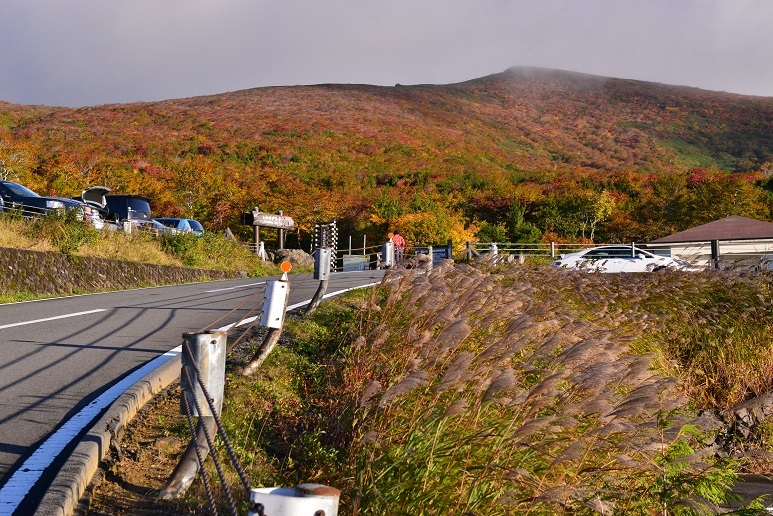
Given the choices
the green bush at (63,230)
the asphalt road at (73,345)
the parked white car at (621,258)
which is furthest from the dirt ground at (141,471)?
the parked white car at (621,258)

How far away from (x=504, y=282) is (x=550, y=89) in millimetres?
101982

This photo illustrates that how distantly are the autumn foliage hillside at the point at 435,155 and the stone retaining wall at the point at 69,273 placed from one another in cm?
1868

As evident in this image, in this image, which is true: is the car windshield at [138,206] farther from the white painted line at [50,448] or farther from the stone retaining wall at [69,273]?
the white painted line at [50,448]

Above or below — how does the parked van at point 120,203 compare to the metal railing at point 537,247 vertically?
above

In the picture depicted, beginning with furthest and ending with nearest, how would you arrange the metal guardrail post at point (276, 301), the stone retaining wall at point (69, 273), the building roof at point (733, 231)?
the building roof at point (733, 231)
the stone retaining wall at point (69, 273)
the metal guardrail post at point (276, 301)

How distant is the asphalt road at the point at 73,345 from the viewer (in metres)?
5.00

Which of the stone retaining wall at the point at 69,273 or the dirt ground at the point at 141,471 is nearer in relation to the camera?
the dirt ground at the point at 141,471

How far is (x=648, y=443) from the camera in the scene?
13.0 feet

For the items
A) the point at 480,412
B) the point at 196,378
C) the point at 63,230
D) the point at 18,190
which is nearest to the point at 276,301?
the point at 196,378

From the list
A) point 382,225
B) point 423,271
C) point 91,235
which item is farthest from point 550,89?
point 423,271

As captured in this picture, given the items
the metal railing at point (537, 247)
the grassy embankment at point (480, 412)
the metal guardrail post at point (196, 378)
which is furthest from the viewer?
the metal railing at point (537, 247)

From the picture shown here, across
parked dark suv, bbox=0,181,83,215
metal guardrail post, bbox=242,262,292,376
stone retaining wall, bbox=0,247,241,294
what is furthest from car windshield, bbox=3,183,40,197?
metal guardrail post, bbox=242,262,292,376

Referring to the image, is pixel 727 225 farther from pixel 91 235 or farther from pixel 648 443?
pixel 648 443

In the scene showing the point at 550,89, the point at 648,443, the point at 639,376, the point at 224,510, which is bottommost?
the point at 224,510
